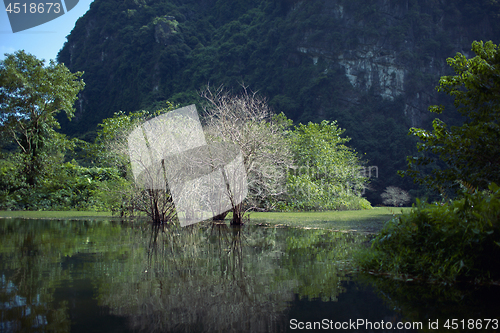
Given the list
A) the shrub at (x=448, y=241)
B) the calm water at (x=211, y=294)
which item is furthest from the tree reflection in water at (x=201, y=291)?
the shrub at (x=448, y=241)

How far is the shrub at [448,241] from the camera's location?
15.0 ft

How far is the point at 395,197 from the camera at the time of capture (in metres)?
45.6

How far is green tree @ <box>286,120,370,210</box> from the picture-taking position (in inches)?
810

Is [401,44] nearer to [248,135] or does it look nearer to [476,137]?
[248,135]

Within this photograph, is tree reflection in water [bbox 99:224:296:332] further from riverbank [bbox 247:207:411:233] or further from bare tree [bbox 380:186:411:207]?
bare tree [bbox 380:186:411:207]

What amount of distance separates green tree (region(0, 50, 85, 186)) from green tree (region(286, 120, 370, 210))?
15.3 metres

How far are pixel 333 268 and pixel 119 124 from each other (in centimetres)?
2314

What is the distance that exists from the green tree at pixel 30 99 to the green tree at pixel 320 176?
15251mm

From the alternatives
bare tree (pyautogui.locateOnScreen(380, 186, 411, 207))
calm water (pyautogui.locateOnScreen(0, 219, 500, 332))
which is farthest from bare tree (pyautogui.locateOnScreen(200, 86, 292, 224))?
bare tree (pyautogui.locateOnScreen(380, 186, 411, 207))

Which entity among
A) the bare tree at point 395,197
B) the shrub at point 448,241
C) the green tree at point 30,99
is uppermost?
the green tree at point 30,99

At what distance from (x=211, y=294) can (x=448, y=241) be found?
2.99 metres
